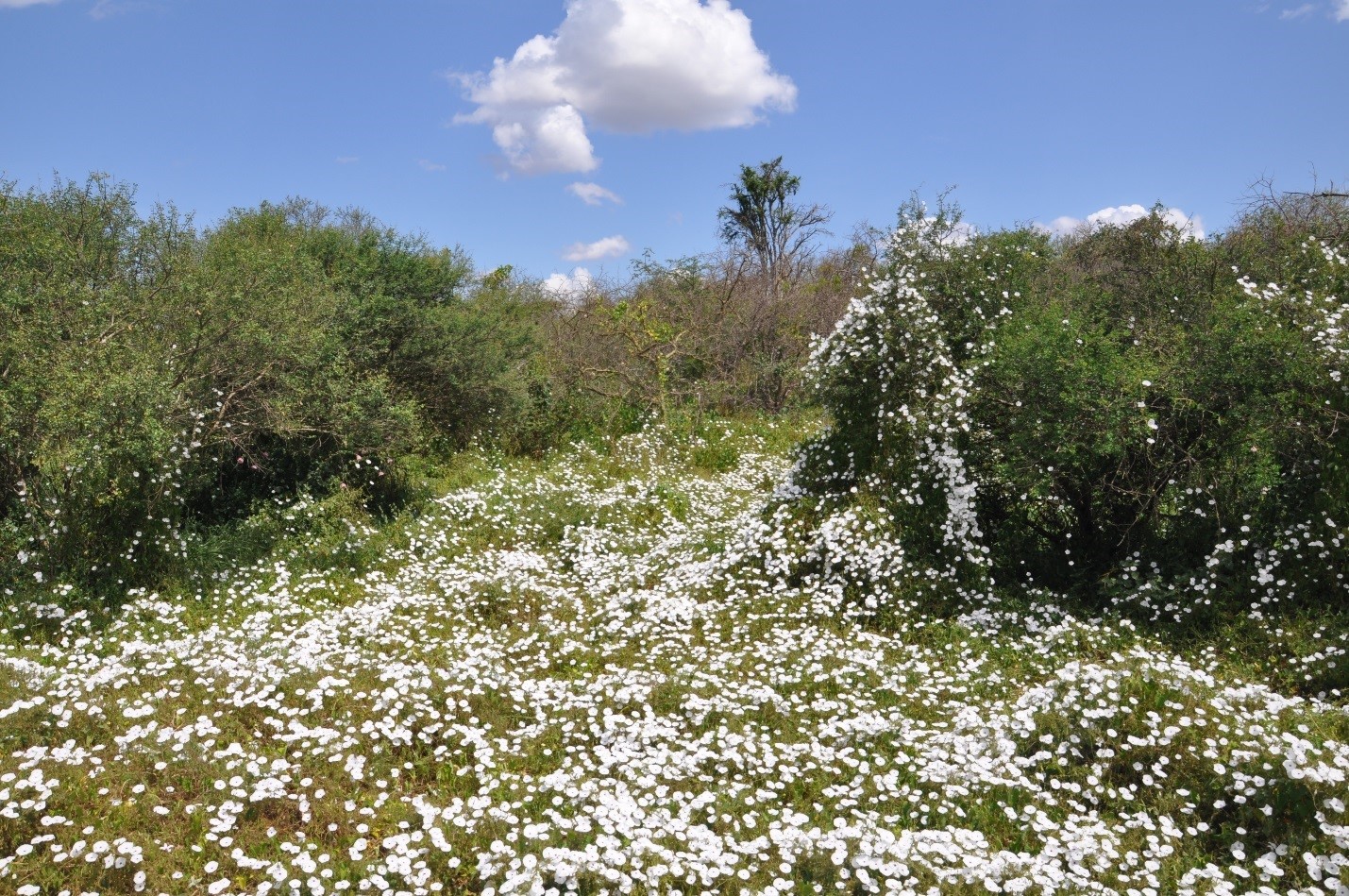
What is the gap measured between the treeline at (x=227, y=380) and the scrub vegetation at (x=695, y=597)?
61mm

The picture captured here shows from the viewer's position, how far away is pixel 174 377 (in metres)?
8.80

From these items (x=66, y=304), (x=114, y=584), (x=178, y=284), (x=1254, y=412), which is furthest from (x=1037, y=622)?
(x=66, y=304)

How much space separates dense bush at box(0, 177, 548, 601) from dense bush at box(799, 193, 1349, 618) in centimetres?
585

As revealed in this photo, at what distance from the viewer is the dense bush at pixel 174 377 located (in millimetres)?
8094

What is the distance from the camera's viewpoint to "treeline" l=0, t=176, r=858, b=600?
26.7ft

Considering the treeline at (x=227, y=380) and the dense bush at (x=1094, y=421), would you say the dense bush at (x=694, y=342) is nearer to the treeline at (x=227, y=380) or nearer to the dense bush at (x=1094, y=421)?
the treeline at (x=227, y=380)

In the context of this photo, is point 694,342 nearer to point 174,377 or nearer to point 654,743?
point 174,377

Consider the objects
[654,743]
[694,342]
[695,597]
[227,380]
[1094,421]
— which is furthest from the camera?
[694,342]

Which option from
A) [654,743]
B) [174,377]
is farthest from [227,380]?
[654,743]

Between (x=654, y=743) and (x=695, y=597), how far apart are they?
2.68 meters

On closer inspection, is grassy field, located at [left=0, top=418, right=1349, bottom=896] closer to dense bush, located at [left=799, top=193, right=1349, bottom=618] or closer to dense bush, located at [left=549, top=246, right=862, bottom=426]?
dense bush, located at [left=799, top=193, right=1349, bottom=618]

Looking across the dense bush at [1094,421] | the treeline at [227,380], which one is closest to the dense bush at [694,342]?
the treeline at [227,380]

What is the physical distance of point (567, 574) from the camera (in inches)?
376

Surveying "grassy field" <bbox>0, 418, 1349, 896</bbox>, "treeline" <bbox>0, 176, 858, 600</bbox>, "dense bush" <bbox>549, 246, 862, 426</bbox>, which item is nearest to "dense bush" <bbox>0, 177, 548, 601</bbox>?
"treeline" <bbox>0, 176, 858, 600</bbox>
